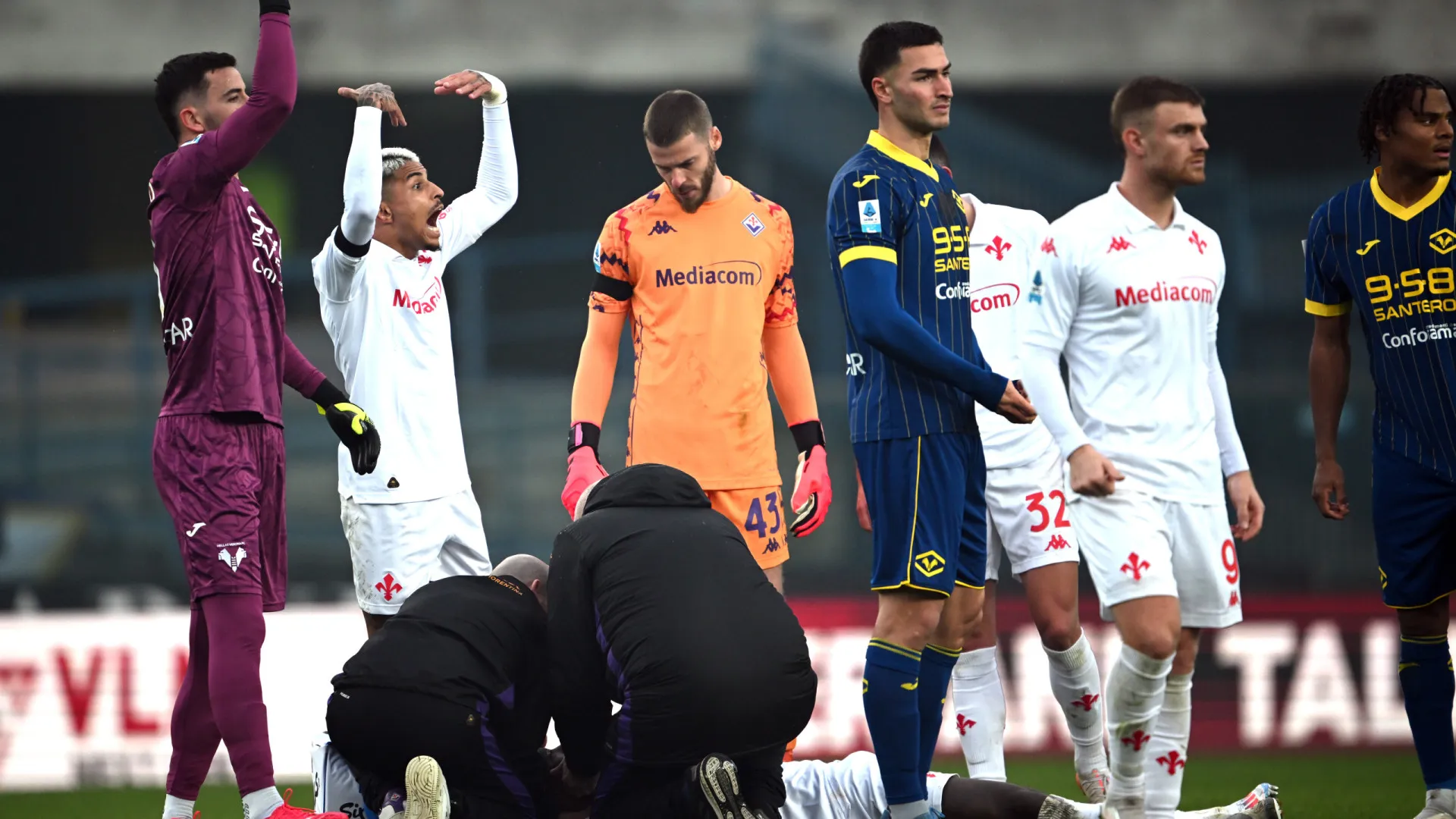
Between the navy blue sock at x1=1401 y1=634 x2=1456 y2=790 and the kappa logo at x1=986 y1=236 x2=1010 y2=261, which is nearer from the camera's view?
the navy blue sock at x1=1401 y1=634 x2=1456 y2=790

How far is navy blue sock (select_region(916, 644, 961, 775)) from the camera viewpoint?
441 centimetres

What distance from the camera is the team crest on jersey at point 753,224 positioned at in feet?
16.7

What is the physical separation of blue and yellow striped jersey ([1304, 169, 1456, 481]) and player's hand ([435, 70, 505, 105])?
→ 2.70 meters

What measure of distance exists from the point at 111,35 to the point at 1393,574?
31.0 ft

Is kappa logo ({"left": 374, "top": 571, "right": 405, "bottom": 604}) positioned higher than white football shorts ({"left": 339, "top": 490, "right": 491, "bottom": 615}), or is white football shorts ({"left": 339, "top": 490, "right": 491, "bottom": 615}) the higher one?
white football shorts ({"left": 339, "top": 490, "right": 491, "bottom": 615})

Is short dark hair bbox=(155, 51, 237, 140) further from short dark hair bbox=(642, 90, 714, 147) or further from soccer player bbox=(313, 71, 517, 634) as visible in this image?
short dark hair bbox=(642, 90, 714, 147)

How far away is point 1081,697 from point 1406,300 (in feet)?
5.11

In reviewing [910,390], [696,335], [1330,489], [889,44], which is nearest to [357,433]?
[696,335]

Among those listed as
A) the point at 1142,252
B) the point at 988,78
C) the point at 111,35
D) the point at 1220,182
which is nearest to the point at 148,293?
the point at 111,35

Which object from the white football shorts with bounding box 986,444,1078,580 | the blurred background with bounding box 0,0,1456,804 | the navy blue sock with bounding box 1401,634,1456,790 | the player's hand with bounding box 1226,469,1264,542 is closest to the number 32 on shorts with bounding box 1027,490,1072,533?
the white football shorts with bounding box 986,444,1078,580

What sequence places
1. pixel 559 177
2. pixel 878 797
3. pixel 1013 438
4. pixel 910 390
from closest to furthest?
1. pixel 910 390
2. pixel 878 797
3. pixel 1013 438
4. pixel 559 177

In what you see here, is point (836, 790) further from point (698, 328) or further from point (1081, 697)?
point (698, 328)

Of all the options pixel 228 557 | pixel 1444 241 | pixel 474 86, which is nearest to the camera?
pixel 228 557

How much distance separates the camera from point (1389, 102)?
493cm
